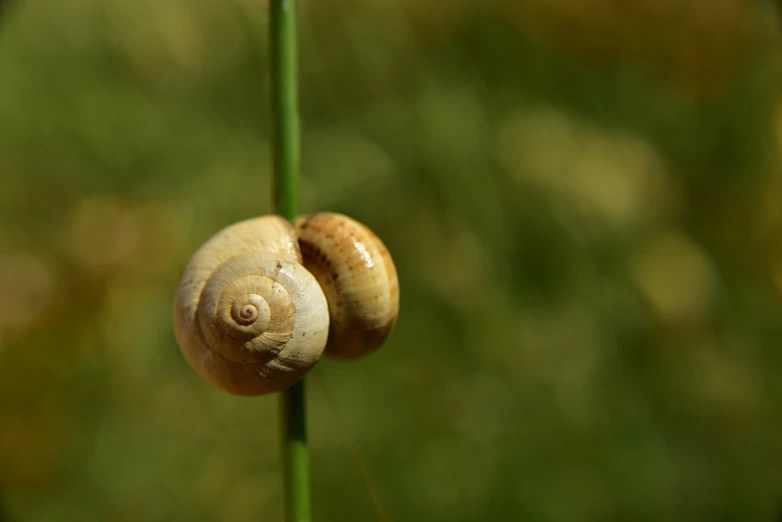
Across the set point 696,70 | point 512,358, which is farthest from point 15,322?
point 696,70

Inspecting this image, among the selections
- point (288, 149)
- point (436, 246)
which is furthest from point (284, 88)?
point (436, 246)

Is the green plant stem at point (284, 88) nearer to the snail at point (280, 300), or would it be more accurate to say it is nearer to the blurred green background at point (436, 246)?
the snail at point (280, 300)

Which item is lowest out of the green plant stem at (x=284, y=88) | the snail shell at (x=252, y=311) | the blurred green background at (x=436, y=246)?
the snail shell at (x=252, y=311)

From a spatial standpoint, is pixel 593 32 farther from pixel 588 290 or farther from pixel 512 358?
pixel 512 358

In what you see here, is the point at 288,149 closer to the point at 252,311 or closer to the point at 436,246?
the point at 252,311

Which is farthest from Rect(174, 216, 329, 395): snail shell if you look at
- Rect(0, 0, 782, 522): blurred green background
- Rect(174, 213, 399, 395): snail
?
Rect(0, 0, 782, 522): blurred green background

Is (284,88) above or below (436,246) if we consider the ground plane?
below

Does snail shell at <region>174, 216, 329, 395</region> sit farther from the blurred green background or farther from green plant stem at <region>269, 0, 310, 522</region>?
the blurred green background

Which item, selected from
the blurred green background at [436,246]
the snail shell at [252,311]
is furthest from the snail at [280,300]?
the blurred green background at [436,246]
